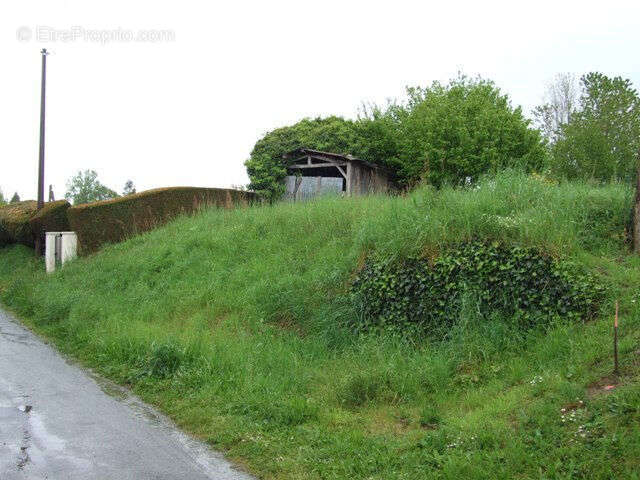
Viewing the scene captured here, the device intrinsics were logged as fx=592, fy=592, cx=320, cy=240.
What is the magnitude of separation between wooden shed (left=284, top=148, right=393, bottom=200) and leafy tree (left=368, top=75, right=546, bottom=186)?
1362 millimetres

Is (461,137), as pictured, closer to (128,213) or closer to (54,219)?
(128,213)

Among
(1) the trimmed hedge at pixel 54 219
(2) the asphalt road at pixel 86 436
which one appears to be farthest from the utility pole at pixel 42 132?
(2) the asphalt road at pixel 86 436

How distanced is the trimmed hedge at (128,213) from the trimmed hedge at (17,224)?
6.10 meters

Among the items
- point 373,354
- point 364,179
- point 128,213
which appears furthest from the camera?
point 364,179

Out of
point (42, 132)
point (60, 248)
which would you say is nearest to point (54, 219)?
point (60, 248)

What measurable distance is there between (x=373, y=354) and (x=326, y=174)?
18.1m

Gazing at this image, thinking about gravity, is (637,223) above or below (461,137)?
below

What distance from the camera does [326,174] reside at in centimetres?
2506

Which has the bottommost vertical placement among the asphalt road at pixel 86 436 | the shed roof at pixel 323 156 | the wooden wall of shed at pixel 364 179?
the asphalt road at pixel 86 436

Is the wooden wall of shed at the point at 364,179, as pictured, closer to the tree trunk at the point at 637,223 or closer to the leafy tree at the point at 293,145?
the leafy tree at the point at 293,145

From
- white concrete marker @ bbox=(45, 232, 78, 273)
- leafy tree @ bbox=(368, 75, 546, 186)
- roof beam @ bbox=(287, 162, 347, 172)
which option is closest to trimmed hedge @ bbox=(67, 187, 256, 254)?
white concrete marker @ bbox=(45, 232, 78, 273)

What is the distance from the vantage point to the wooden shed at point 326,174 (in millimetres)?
23297

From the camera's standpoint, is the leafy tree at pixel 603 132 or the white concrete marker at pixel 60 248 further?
the leafy tree at pixel 603 132

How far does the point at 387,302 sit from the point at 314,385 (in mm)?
1822
